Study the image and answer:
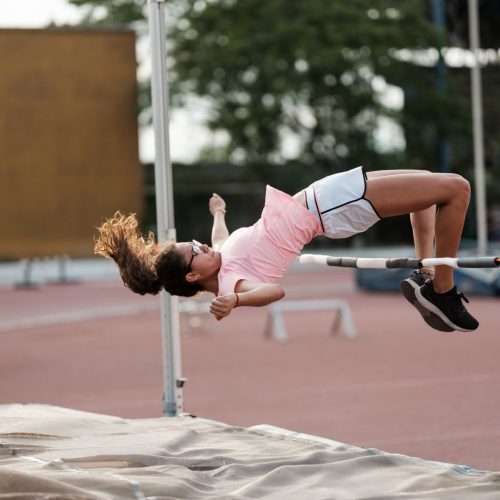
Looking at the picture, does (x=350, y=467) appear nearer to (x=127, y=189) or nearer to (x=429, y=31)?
(x=429, y=31)

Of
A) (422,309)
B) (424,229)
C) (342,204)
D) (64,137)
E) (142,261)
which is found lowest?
(422,309)

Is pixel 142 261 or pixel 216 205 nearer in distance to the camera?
pixel 142 261

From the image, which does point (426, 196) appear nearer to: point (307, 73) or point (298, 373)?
point (298, 373)

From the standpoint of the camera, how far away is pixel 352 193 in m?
5.02

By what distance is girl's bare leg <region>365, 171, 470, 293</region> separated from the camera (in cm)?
495

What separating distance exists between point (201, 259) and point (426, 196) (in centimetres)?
108

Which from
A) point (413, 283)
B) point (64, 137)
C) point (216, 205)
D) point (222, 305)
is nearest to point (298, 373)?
point (216, 205)

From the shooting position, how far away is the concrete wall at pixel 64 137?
28516 millimetres

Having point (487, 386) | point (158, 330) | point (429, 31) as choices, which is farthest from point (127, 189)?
point (487, 386)

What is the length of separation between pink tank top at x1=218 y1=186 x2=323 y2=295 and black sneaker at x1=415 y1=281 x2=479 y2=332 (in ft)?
1.82

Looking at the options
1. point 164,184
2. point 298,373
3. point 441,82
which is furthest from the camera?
point 441,82

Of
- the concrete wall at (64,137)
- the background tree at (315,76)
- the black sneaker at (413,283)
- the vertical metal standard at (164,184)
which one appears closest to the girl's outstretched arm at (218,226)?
the vertical metal standard at (164,184)

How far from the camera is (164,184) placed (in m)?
6.50

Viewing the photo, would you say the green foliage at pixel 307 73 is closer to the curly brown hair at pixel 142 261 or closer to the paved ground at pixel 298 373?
the paved ground at pixel 298 373
